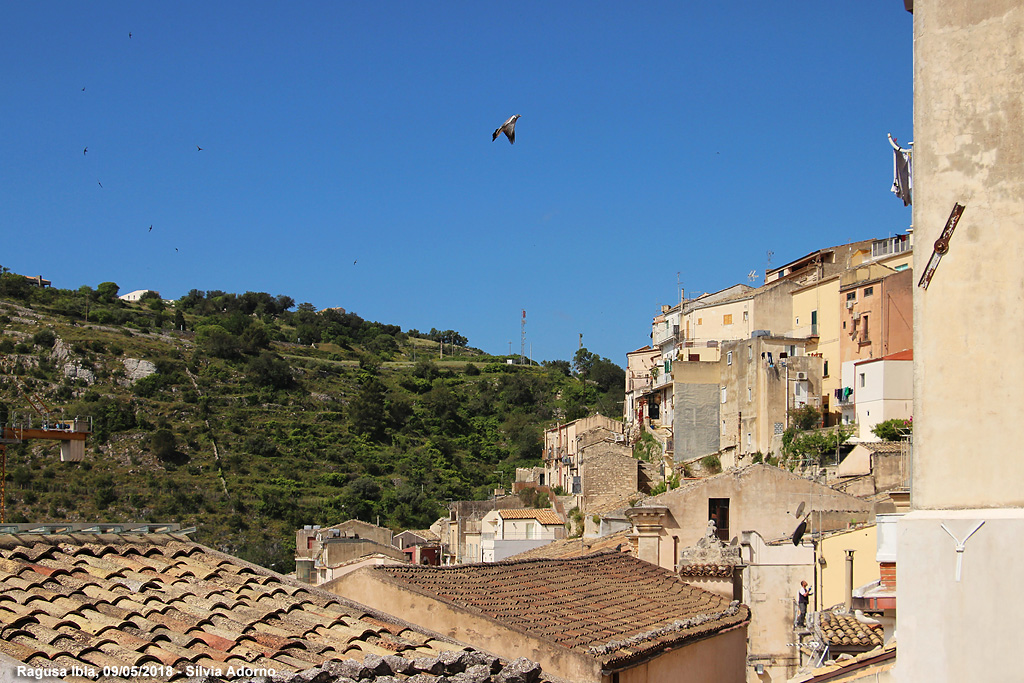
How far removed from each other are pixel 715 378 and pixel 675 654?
40842 mm

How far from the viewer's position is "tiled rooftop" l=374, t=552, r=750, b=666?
1111 centimetres

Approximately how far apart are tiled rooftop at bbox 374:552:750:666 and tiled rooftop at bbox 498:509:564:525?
88.0ft

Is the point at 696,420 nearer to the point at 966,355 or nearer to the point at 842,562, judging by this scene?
the point at 842,562

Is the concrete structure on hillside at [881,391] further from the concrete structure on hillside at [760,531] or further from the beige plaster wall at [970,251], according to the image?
the beige plaster wall at [970,251]

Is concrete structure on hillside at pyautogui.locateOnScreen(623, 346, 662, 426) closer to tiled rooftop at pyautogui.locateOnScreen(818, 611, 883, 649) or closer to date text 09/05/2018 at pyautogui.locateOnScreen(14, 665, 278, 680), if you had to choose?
tiled rooftop at pyautogui.locateOnScreen(818, 611, 883, 649)

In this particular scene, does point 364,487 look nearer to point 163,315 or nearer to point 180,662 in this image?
point 163,315

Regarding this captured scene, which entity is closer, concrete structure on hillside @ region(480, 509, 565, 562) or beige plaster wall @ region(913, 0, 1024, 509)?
beige plaster wall @ region(913, 0, 1024, 509)

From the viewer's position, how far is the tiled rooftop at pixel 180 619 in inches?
240

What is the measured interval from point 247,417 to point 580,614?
76.8 metres

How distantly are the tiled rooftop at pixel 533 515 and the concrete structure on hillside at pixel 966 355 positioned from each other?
36.2 meters

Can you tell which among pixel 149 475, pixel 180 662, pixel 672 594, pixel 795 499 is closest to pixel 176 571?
pixel 180 662

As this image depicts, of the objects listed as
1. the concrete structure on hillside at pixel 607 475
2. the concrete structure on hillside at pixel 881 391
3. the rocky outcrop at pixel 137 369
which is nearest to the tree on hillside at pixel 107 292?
the rocky outcrop at pixel 137 369

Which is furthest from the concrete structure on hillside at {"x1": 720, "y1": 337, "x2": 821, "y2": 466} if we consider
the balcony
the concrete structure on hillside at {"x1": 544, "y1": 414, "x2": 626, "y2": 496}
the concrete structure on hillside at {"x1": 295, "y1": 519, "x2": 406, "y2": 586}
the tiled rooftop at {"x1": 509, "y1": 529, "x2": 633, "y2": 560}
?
the tiled rooftop at {"x1": 509, "y1": 529, "x2": 633, "y2": 560}

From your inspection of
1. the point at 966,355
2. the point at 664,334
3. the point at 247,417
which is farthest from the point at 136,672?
the point at 247,417
